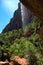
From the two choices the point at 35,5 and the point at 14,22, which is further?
the point at 14,22

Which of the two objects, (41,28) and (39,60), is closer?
(41,28)

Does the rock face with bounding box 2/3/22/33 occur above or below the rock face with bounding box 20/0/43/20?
below

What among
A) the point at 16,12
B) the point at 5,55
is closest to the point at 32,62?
the point at 5,55

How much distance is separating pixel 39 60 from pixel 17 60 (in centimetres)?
206

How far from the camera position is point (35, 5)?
5.51m

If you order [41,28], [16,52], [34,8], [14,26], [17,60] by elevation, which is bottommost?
[14,26]

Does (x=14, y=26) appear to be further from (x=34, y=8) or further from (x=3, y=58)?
(x=34, y=8)

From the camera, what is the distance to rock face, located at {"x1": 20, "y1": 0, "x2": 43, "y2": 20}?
5.40 m

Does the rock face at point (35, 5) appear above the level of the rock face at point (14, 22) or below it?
above

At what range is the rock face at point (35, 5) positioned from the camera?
5402mm

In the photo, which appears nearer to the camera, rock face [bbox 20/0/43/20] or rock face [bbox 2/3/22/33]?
rock face [bbox 20/0/43/20]

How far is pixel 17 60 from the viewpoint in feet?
81.9

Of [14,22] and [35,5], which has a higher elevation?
[35,5]

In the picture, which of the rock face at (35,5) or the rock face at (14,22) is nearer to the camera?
the rock face at (35,5)
